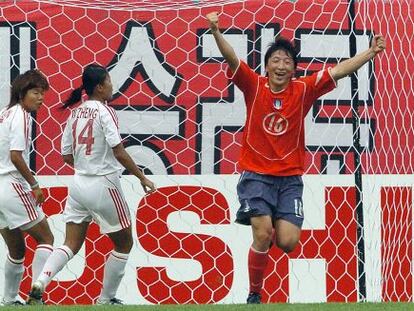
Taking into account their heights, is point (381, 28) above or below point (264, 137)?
above

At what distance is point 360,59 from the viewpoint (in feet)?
22.6

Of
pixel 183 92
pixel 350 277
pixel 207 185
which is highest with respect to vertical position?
pixel 183 92

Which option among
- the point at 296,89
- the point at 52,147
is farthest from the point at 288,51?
the point at 52,147

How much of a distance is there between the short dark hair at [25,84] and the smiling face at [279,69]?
4.15 ft

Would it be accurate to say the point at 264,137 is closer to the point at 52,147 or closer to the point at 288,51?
the point at 288,51

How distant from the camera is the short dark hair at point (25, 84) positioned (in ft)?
24.1

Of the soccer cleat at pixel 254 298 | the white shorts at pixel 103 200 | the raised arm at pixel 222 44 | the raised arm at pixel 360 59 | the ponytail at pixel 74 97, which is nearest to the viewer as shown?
the raised arm at pixel 222 44

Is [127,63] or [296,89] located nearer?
[296,89]

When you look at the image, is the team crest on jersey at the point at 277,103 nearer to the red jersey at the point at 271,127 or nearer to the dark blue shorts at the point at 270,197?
the red jersey at the point at 271,127

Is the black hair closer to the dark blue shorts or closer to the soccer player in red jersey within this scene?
the soccer player in red jersey

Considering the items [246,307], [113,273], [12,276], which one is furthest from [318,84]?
[12,276]

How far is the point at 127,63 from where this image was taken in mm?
7973

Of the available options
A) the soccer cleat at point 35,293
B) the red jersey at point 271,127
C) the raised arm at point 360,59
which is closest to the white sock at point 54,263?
the soccer cleat at point 35,293

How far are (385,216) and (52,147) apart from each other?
80.1 inches
